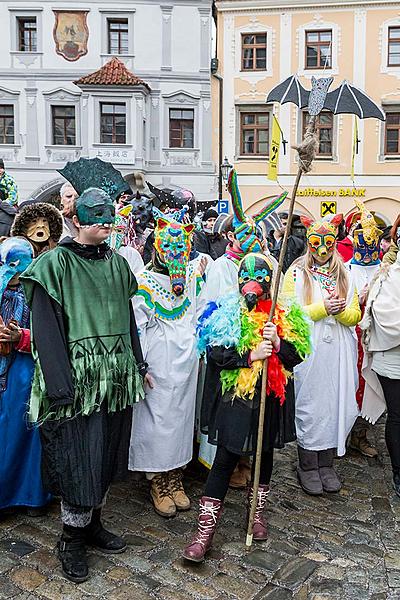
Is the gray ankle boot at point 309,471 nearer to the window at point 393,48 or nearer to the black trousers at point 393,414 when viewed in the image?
the black trousers at point 393,414

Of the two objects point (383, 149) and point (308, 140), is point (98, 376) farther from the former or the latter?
point (383, 149)

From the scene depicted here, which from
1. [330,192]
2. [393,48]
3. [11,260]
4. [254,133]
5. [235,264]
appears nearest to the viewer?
[11,260]

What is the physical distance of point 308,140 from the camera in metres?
3.48

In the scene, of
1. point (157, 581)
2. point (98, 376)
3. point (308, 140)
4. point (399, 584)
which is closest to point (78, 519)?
point (157, 581)

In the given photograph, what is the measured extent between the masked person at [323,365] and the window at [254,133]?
18445mm

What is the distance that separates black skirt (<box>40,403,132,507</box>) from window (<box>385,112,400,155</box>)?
68.8ft

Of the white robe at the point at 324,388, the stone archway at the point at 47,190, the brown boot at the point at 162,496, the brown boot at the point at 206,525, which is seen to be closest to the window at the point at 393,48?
the stone archway at the point at 47,190

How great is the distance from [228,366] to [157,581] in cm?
120

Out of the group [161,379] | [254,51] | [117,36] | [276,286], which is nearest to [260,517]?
[161,379]

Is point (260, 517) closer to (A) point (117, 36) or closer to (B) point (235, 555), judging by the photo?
(B) point (235, 555)

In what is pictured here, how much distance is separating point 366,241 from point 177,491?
2.71 meters

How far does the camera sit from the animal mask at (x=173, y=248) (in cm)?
392

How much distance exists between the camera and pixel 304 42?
21875 millimetres

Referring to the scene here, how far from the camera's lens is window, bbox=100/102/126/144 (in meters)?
22.2
